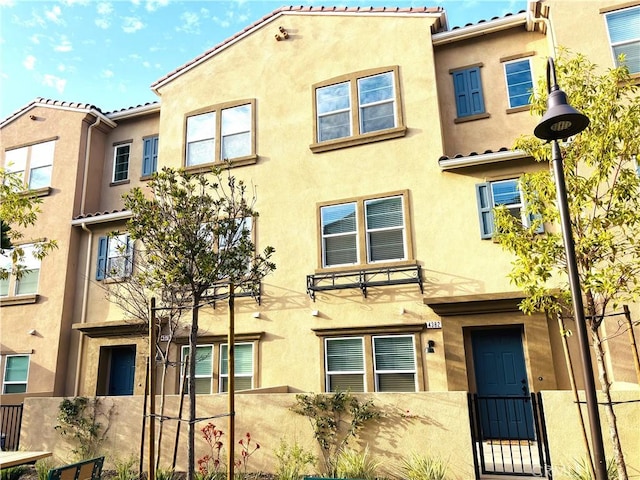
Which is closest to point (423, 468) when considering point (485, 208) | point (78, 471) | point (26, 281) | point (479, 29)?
point (78, 471)

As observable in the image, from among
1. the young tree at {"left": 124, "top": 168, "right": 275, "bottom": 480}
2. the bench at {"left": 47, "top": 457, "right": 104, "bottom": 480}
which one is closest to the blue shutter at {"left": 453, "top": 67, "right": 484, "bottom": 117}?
the young tree at {"left": 124, "top": 168, "right": 275, "bottom": 480}

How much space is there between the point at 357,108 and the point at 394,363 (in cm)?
696

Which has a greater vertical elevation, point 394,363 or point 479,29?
point 479,29

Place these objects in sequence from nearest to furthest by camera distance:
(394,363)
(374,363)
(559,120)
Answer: (559,120) → (394,363) → (374,363)

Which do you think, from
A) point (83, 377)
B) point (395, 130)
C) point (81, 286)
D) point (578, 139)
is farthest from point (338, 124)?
point (83, 377)

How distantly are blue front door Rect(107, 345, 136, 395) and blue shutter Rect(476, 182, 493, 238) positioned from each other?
35.2 ft

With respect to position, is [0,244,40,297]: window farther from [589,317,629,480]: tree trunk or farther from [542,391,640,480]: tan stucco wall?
[589,317,629,480]: tree trunk

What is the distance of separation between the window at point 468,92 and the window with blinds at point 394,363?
6338 mm

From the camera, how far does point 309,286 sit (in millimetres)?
12398

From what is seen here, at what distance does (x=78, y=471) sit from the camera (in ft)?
21.7

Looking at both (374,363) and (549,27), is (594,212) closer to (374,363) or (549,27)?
(374,363)

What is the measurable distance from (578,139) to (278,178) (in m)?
8.18

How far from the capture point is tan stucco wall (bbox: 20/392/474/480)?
823cm

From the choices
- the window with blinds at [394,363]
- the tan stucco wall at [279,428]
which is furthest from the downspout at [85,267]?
the window with blinds at [394,363]
